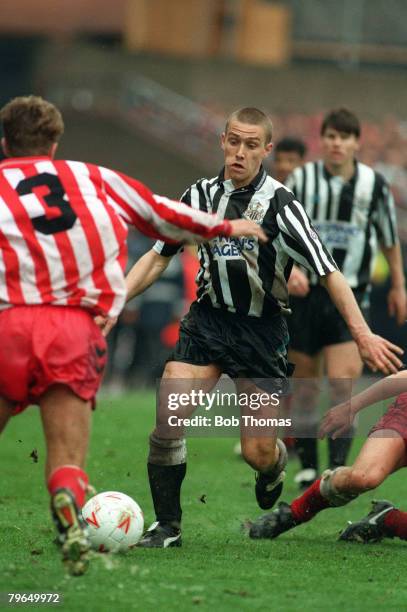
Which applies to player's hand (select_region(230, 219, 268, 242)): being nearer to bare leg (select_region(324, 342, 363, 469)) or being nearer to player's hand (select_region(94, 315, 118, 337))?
player's hand (select_region(94, 315, 118, 337))

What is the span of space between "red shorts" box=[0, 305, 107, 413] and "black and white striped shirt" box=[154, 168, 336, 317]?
4.82 ft

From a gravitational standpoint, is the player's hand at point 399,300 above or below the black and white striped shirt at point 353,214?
below

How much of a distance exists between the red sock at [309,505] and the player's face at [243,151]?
1507 mm

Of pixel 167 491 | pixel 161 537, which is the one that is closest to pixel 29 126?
pixel 167 491

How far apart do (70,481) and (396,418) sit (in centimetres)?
196

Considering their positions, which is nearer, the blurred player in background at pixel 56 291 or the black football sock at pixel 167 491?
the blurred player in background at pixel 56 291

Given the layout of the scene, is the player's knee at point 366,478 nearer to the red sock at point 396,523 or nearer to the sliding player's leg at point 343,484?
the sliding player's leg at point 343,484

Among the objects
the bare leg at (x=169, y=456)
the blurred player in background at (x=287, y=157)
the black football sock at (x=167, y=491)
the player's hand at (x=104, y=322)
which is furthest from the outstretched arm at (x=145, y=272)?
the blurred player in background at (x=287, y=157)

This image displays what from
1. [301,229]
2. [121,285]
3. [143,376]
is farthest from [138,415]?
[121,285]

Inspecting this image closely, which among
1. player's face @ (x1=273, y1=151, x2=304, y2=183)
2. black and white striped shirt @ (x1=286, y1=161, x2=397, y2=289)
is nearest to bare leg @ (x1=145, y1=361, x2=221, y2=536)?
black and white striped shirt @ (x1=286, y1=161, x2=397, y2=289)

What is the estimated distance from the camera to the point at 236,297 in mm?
6141

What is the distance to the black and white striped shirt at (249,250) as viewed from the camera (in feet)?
19.7

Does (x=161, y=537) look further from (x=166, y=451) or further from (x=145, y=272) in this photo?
(x=145, y=272)

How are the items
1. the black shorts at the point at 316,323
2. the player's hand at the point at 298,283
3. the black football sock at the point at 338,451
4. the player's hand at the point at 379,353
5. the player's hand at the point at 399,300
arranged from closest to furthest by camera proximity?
the player's hand at the point at 379,353
the black football sock at the point at 338,451
the player's hand at the point at 298,283
the black shorts at the point at 316,323
the player's hand at the point at 399,300
